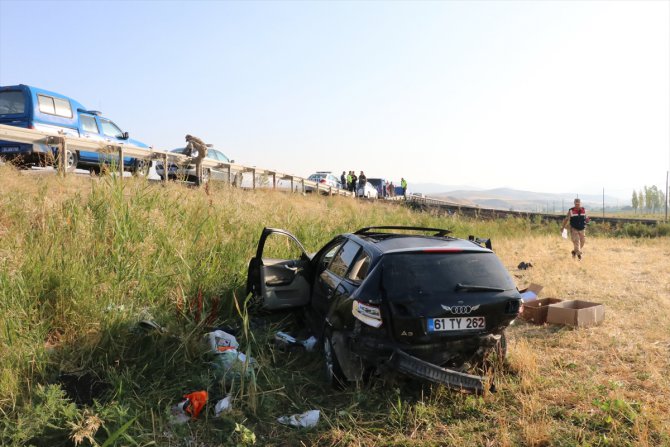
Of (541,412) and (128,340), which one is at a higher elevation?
(128,340)

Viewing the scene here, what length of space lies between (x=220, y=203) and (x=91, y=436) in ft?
20.3

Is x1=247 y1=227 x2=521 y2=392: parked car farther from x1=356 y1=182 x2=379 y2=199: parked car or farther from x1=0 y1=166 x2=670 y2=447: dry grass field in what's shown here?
x1=356 y1=182 x2=379 y2=199: parked car

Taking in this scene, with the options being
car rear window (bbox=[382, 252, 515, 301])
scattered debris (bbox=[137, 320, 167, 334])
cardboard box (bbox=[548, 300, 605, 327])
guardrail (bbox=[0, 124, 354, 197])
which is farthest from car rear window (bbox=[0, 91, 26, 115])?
cardboard box (bbox=[548, 300, 605, 327])

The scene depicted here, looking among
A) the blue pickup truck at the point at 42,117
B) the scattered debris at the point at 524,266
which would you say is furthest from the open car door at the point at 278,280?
the scattered debris at the point at 524,266

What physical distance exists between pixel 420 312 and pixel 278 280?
260 cm

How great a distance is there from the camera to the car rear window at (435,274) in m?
4.28

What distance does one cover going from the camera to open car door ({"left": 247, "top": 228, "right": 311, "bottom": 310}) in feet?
19.9

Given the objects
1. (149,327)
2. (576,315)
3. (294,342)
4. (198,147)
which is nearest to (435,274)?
(294,342)

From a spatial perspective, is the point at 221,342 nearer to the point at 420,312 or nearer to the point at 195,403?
the point at 195,403

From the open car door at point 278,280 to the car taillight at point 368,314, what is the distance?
1871mm

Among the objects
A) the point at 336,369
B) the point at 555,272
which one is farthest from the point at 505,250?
the point at 336,369

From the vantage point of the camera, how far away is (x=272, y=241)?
356 inches

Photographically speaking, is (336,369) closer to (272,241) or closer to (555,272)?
(272,241)

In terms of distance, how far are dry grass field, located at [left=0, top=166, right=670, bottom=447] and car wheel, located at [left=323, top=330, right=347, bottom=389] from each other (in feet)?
0.32
